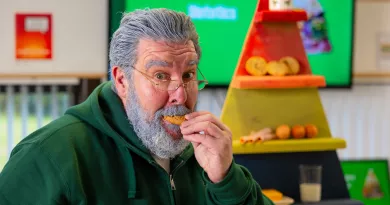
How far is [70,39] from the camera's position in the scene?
4062 mm

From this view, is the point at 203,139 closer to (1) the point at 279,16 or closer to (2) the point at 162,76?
(2) the point at 162,76

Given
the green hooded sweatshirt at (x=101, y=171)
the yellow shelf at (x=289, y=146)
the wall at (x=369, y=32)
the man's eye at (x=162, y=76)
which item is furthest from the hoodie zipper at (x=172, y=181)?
the wall at (x=369, y=32)

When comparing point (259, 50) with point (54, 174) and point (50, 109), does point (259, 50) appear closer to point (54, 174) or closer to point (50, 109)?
point (50, 109)

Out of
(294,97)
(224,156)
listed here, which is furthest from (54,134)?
(294,97)

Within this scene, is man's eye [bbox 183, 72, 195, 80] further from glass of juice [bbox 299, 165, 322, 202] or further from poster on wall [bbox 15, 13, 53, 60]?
poster on wall [bbox 15, 13, 53, 60]

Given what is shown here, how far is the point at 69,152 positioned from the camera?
1.83m

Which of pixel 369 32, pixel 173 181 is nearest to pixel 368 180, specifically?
pixel 369 32

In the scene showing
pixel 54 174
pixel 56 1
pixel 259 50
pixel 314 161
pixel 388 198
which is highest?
pixel 56 1

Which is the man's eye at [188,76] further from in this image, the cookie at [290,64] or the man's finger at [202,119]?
the cookie at [290,64]

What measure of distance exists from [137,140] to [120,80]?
183 millimetres

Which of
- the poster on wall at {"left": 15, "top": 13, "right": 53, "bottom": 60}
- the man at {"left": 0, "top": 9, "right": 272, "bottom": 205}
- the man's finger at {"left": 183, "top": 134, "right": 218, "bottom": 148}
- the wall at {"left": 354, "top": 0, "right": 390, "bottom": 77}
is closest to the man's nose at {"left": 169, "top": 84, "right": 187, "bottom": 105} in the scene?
the man at {"left": 0, "top": 9, "right": 272, "bottom": 205}

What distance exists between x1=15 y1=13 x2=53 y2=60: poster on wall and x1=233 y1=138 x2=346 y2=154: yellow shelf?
142cm

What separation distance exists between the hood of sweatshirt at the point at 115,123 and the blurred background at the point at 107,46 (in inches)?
80.0

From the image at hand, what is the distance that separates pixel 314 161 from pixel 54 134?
189cm
